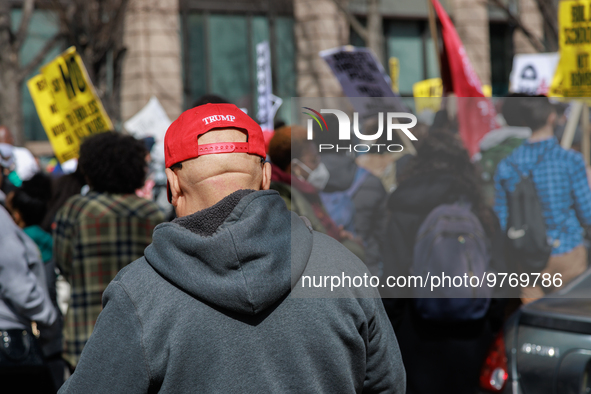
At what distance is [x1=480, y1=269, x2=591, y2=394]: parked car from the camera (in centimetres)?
288

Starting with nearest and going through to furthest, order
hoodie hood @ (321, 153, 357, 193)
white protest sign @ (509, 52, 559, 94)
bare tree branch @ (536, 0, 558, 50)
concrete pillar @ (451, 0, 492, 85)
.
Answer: hoodie hood @ (321, 153, 357, 193)
white protest sign @ (509, 52, 559, 94)
bare tree branch @ (536, 0, 558, 50)
concrete pillar @ (451, 0, 492, 85)

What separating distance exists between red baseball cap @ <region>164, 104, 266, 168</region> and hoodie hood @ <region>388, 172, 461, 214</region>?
1370 millimetres

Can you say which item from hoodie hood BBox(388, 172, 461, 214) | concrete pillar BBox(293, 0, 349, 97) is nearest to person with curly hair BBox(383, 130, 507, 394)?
hoodie hood BBox(388, 172, 461, 214)

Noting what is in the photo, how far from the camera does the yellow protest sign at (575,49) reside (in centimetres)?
723

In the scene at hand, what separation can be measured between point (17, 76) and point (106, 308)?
1125cm

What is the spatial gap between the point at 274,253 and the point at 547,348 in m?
1.84

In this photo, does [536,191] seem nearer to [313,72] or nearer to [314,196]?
[314,196]

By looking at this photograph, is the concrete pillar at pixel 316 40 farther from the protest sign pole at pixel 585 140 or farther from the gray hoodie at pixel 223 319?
the gray hoodie at pixel 223 319

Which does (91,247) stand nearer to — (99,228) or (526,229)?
(99,228)

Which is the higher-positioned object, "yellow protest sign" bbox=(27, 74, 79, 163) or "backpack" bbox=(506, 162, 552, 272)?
"yellow protest sign" bbox=(27, 74, 79, 163)

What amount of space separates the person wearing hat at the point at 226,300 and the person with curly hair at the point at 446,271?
87 cm

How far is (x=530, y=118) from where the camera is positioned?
10.2 ft

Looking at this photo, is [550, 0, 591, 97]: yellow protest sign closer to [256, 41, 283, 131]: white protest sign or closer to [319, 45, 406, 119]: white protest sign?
[319, 45, 406, 119]: white protest sign

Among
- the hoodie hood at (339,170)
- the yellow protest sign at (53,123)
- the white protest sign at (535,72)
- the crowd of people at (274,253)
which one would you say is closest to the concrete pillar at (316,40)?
the white protest sign at (535,72)
